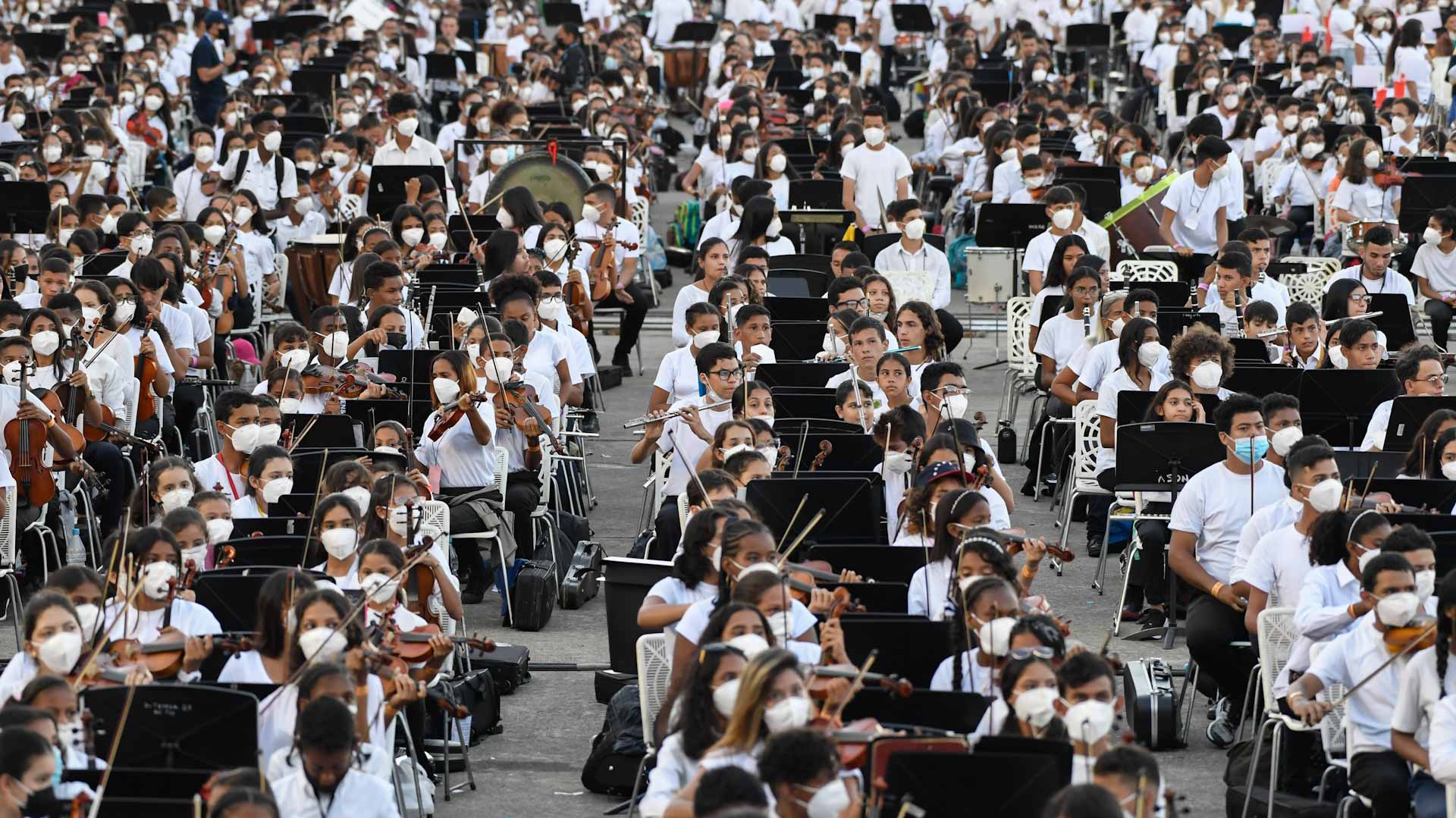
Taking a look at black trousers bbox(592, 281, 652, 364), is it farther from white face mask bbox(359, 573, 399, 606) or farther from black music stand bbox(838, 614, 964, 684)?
black music stand bbox(838, 614, 964, 684)

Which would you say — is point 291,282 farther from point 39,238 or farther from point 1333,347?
point 1333,347

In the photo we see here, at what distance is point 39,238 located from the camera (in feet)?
56.1

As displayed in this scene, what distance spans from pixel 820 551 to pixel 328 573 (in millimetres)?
1816

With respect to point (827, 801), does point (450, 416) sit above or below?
below

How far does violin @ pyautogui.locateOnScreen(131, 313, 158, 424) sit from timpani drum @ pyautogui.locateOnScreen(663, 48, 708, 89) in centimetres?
1781

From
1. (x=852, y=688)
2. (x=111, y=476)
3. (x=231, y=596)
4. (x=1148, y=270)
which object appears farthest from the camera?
(x=1148, y=270)

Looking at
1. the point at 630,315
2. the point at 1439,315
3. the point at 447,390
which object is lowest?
the point at 630,315

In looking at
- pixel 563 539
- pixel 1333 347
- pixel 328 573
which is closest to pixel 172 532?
pixel 328 573

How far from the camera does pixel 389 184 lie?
1761cm

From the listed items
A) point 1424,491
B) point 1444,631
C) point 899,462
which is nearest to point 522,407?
point 899,462

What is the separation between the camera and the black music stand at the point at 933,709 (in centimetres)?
703

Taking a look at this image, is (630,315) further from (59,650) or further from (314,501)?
(59,650)

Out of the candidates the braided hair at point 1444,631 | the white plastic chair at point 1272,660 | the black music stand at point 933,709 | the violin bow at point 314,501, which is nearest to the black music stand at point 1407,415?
the white plastic chair at point 1272,660

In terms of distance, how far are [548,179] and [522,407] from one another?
6.45 m
